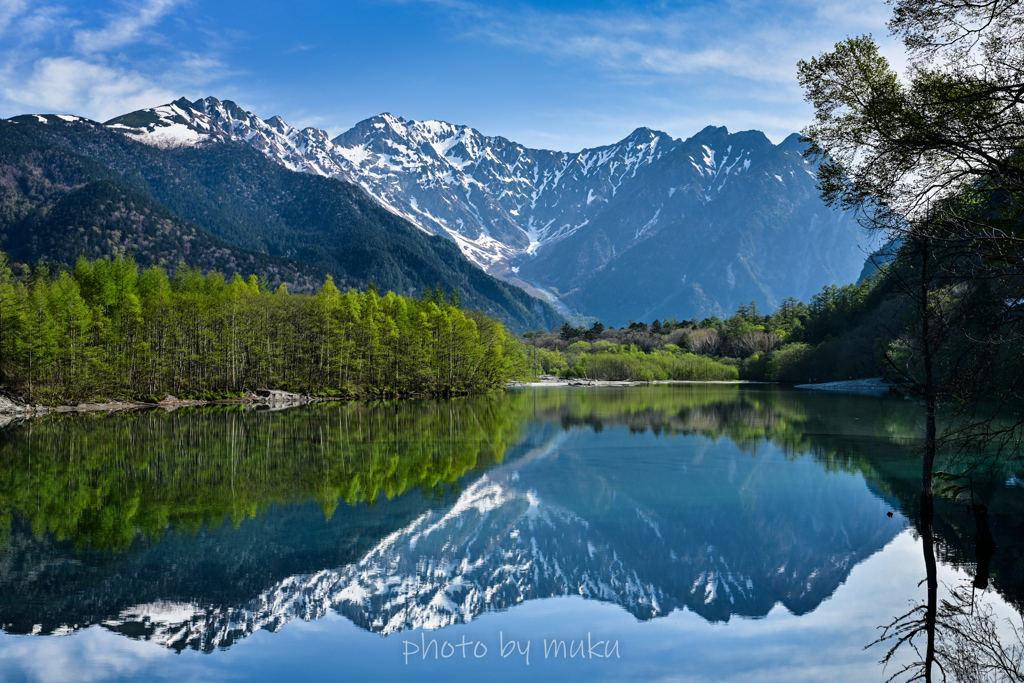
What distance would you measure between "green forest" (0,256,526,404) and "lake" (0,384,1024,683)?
995 inches

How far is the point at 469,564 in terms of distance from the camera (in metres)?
12.7

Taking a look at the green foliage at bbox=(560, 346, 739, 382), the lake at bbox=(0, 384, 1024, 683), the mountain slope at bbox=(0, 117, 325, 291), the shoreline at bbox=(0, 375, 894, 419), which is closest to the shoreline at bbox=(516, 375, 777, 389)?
the green foliage at bbox=(560, 346, 739, 382)

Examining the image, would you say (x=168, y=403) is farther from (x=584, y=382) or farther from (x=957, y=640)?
(x=584, y=382)

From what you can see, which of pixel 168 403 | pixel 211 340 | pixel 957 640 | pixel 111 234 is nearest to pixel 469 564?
pixel 957 640

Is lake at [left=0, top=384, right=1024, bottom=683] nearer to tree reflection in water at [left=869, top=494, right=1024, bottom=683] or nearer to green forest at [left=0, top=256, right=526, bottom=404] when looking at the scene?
tree reflection in water at [left=869, top=494, right=1024, bottom=683]

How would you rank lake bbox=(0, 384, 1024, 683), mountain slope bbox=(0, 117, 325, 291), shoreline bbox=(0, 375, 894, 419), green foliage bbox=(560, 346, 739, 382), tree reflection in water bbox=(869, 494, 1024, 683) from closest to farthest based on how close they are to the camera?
tree reflection in water bbox=(869, 494, 1024, 683), lake bbox=(0, 384, 1024, 683), shoreline bbox=(0, 375, 894, 419), green foliage bbox=(560, 346, 739, 382), mountain slope bbox=(0, 117, 325, 291)

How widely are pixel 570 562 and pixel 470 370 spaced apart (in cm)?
6292

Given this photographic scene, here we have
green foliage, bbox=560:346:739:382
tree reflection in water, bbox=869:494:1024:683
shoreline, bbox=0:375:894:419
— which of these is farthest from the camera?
green foliage, bbox=560:346:739:382

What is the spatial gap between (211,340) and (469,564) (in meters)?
52.1

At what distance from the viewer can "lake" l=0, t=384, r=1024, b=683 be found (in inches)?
349

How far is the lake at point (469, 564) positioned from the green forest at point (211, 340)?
82.9ft

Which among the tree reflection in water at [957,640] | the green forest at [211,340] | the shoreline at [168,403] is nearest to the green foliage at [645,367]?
Answer: the green forest at [211,340]

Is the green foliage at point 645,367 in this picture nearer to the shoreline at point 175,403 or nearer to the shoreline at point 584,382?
the shoreline at point 584,382

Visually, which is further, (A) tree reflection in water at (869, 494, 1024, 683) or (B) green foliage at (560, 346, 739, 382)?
(B) green foliage at (560, 346, 739, 382)
